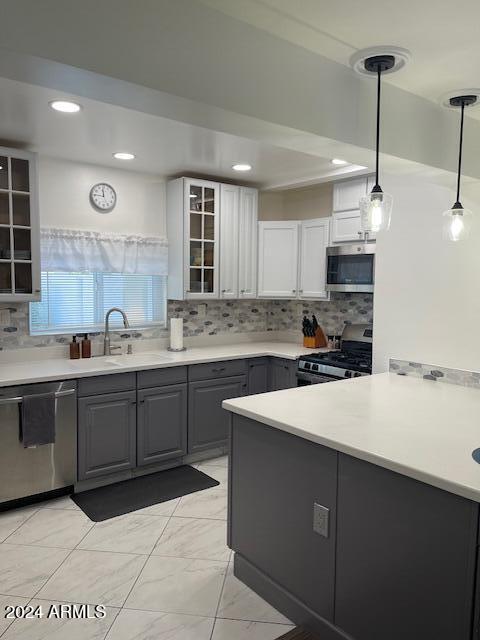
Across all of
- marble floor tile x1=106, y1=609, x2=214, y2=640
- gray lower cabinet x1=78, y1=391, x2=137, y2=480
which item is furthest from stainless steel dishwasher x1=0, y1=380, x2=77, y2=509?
marble floor tile x1=106, y1=609, x2=214, y2=640

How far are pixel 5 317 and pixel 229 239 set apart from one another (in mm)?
2005

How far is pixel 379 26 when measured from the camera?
5.32 ft

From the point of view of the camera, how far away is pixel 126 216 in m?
4.21

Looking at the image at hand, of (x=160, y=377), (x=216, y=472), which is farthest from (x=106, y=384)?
(x=216, y=472)

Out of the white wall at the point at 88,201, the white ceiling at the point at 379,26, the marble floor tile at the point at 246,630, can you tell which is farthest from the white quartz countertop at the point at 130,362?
the white ceiling at the point at 379,26

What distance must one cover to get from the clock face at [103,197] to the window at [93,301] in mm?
562

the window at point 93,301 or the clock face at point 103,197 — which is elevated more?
the clock face at point 103,197

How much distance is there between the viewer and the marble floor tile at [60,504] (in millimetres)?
3275

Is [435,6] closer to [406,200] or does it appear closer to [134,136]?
[406,200]

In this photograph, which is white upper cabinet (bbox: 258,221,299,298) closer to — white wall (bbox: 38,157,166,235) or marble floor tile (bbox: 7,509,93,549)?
white wall (bbox: 38,157,166,235)

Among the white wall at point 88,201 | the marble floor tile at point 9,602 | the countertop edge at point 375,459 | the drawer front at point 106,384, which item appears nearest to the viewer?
the countertop edge at point 375,459

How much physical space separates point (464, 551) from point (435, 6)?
1703 mm

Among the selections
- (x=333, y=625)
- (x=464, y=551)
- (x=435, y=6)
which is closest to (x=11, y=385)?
(x=333, y=625)

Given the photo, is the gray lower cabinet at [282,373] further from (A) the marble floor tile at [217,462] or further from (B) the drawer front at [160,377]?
(B) the drawer front at [160,377]
